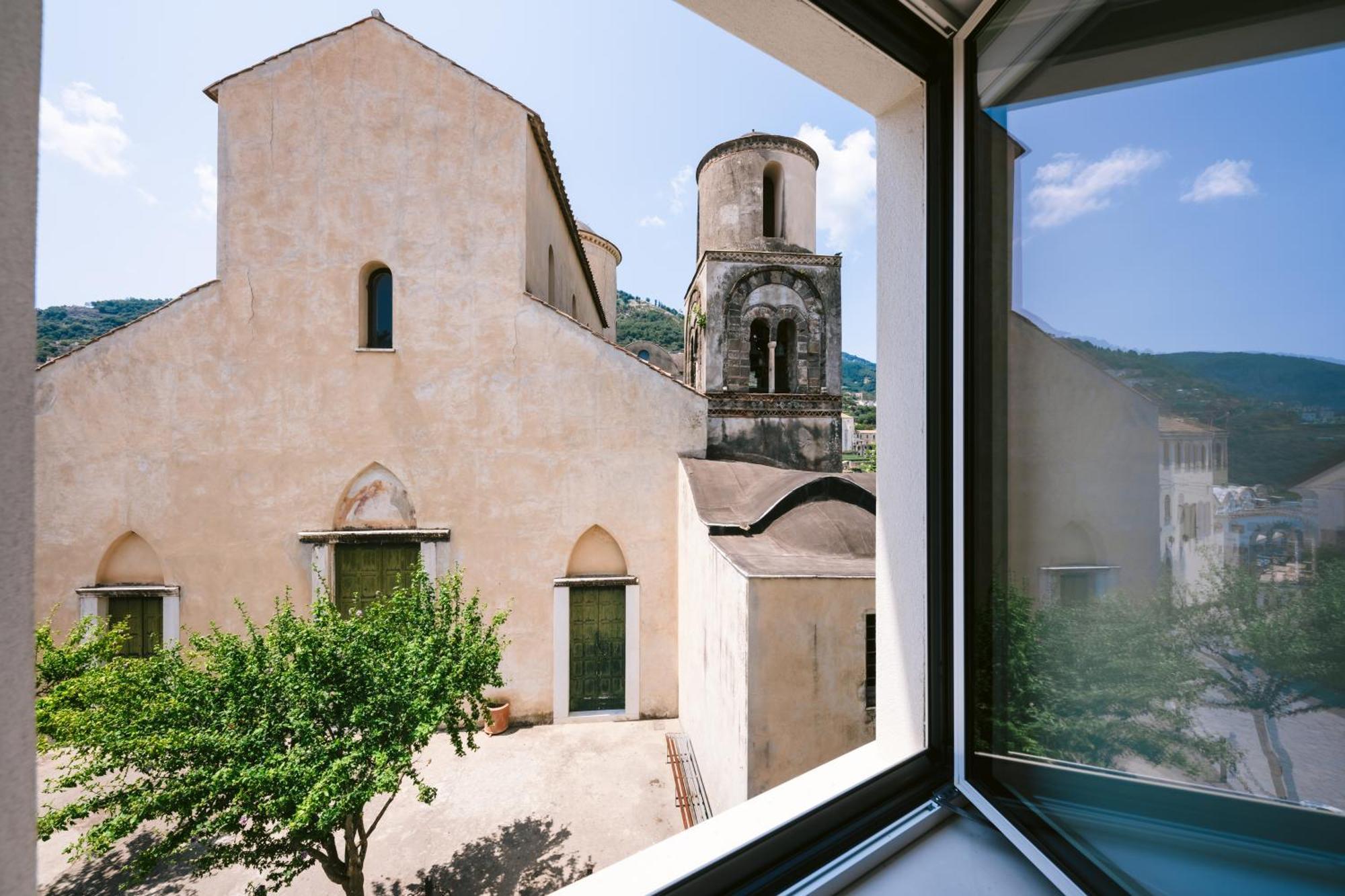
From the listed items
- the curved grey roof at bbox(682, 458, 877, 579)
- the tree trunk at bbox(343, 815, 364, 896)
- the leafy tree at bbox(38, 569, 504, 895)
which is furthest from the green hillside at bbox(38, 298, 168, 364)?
the curved grey roof at bbox(682, 458, 877, 579)

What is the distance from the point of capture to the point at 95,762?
3.58 metres

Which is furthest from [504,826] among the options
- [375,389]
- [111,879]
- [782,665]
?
[375,389]

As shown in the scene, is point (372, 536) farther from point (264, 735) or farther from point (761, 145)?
point (761, 145)

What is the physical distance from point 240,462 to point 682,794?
751 centimetres

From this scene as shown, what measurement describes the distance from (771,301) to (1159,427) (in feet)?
32.3

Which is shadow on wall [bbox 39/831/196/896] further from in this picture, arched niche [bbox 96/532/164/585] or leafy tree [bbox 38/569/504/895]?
arched niche [bbox 96/532/164/585]

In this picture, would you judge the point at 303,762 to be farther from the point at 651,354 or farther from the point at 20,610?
the point at 651,354

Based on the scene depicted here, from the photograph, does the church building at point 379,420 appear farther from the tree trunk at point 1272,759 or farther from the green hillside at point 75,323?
the tree trunk at point 1272,759

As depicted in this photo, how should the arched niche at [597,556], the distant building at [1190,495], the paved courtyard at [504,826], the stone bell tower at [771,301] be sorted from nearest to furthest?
the distant building at [1190,495], the paved courtyard at [504,826], the arched niche at [597,556], the stone bell tower at [771,301]

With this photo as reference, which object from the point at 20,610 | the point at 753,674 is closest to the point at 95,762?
the point at 753,674

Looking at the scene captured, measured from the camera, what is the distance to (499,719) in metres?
7.23

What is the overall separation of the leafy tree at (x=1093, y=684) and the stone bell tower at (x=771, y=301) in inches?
319

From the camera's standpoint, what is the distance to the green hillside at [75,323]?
733cm

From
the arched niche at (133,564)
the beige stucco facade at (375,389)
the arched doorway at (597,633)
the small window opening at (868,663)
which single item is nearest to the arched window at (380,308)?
the beige stucco facade at (375,389)
